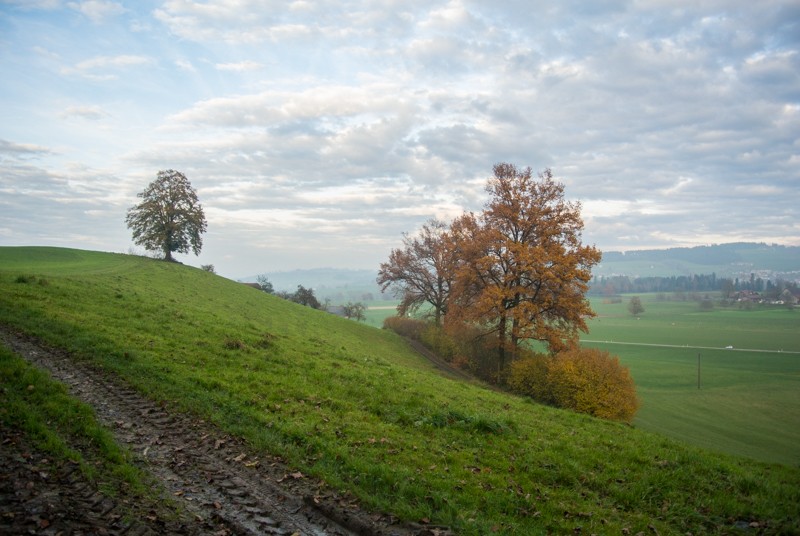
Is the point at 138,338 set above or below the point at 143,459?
above

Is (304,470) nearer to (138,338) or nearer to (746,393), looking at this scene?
(138,338)

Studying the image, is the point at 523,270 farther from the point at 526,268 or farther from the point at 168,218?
the point at 168,218

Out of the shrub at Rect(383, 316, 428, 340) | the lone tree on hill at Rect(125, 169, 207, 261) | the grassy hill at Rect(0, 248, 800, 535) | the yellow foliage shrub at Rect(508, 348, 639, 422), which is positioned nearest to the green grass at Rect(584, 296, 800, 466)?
the yellow foliage shrub at Rect(508, 348, 639, 422)

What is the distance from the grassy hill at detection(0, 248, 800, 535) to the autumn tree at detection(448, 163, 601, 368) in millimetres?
15184

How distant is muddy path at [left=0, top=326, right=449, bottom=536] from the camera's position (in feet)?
21.6

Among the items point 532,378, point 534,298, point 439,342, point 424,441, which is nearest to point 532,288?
point 534,298

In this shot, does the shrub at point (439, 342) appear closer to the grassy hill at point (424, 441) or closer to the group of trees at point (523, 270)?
the group of trees at point (523, 270)

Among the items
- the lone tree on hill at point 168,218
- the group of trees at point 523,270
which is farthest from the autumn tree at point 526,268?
the lone tree on hill at point 168,218

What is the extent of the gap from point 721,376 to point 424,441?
63.0 metres

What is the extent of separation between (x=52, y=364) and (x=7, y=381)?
9.45 ft

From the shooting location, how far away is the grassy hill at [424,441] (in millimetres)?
8195

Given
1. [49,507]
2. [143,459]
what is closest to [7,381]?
[143,459]

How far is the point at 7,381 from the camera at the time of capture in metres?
10.1

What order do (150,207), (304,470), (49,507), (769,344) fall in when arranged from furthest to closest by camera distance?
(769,344) < (150,207) < (304,470) < (49,507)
